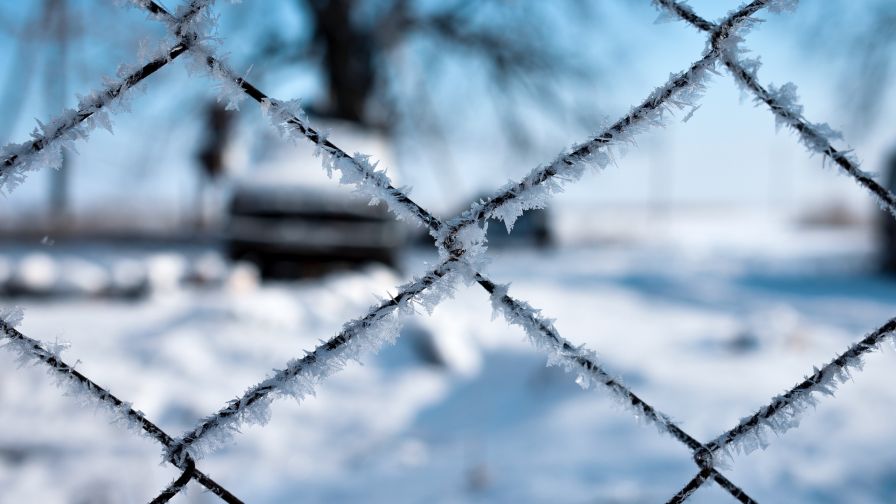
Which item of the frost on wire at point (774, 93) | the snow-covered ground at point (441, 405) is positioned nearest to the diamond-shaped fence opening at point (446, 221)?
the frost on wire at point (774, 93)

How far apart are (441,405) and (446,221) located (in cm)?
311

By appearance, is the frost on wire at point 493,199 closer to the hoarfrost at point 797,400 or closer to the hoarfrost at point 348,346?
A: the hoarfrost at point 348,346

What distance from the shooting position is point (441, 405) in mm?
3707

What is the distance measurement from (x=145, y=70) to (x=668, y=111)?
1.70 ft

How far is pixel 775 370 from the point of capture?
3654 mm

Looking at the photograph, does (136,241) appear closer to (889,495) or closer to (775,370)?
(775,370)

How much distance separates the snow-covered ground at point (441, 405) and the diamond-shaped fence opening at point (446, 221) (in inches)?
6.4

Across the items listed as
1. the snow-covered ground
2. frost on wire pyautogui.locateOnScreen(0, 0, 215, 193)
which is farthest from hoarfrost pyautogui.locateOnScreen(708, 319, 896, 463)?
frost on wire pyautogui.locateOnScreen(0, 0, 215, 193)

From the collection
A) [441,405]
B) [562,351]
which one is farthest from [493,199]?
[441,405]

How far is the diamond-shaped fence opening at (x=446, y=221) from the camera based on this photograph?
664 millimetres

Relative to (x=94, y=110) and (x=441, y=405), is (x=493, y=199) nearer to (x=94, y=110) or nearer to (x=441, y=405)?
(x=94, y=110)

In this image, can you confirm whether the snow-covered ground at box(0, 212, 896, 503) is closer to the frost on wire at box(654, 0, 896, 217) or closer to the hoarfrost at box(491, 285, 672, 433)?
the hoarfrost at box(491, 285, 672, 433)

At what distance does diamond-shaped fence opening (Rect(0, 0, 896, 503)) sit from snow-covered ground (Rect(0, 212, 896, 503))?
6.4 inches

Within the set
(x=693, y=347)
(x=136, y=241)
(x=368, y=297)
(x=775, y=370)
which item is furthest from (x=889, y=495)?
(x=136, y=241)
